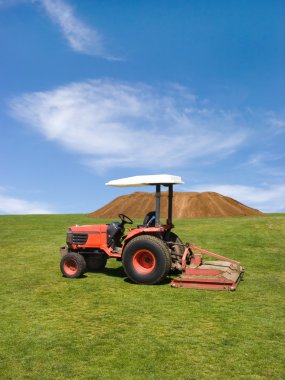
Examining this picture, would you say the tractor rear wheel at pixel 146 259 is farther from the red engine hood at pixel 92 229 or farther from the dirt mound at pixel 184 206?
the dirt mound at pixel 184 206

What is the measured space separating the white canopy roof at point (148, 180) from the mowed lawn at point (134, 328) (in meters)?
2.38

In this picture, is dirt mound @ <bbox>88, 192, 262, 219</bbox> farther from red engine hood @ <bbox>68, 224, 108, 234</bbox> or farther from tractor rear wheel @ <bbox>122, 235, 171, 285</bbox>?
tractor rear wheel @ <bbox>122, 235, 171, 285</bbox>

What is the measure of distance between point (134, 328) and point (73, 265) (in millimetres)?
4592

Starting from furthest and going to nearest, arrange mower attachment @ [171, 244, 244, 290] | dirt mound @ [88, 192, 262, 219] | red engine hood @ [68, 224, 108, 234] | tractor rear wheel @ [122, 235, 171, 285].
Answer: dirt mound @ [88, 192, 262, 219] < red engine hood @ [68, 224, 108, 234] < tractor rear wheel @ [122, 235, 171, 285] < mower attachment @ [171, 244, 244, 290]

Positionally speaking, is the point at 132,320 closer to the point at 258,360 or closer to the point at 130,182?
the point at 258,360

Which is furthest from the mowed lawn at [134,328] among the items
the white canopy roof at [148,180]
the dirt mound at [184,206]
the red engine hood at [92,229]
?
the dirt mound at [184,206]

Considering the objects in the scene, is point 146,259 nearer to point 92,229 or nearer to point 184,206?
point 92,229

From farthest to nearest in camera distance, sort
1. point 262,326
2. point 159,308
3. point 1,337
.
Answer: point 159,308 < point 262,326 < point 1,337

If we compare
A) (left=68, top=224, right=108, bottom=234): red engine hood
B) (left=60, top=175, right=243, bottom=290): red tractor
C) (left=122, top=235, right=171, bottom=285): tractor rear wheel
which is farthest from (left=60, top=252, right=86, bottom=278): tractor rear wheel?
(left=122, top=235, right=171, bottom=285): tractor rear wheel

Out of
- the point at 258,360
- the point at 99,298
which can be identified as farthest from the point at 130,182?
the point at 258,360

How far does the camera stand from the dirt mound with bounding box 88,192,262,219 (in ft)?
132

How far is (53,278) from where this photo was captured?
10828mm

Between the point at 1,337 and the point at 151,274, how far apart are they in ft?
13.2

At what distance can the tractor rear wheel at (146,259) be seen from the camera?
955 centimetres
